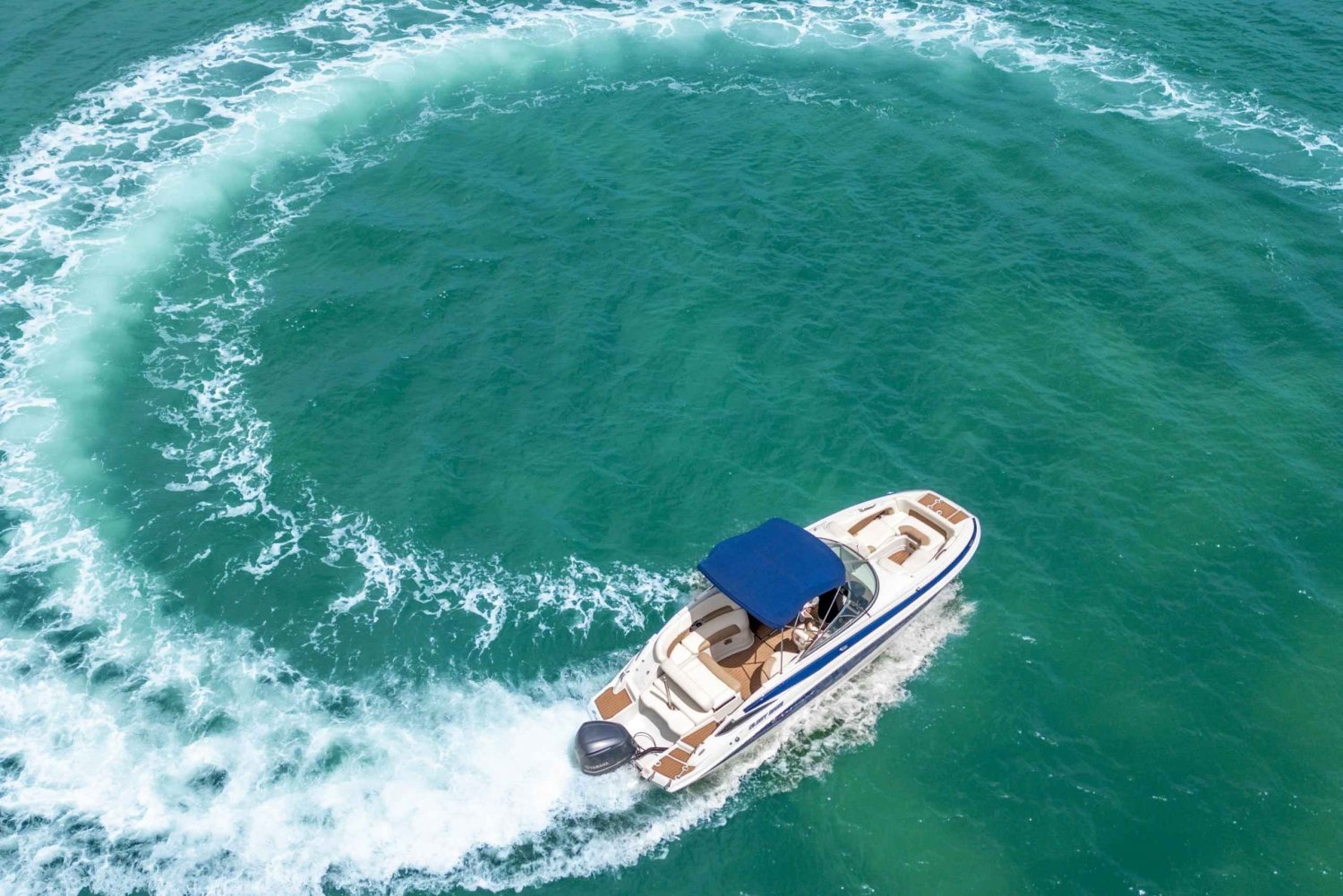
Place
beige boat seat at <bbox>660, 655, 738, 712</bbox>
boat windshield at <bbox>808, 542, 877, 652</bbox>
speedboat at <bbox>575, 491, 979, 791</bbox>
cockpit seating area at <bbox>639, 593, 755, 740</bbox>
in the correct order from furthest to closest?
boat windshield at <bbox>808, 542, 877, 652</bbox> → beige boat seat at <bbox>660, 655, 738, 712</bbox> → cockpit seating area at <bbox>639, 593, 755, 740</bbox> → speedboat at <bbox>575, 491, 979, 791</bbox>

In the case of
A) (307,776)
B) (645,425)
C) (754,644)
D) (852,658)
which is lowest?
(307,776)

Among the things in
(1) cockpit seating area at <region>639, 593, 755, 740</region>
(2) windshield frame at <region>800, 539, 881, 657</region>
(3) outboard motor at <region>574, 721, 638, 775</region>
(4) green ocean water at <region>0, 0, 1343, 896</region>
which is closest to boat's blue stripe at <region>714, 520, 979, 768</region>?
(2) windshield frame at <region>800, 539, 881, 657</region>

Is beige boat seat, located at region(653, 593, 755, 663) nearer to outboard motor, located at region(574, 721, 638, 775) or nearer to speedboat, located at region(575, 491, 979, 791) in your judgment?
speedboat, located at region(575, 491, 979, 791)

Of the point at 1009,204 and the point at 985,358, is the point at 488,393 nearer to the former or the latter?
the point at 985,358

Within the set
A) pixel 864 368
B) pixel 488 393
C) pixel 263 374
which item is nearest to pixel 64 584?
pixel 263 374

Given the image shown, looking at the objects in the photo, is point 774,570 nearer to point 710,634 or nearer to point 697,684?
point 710,634

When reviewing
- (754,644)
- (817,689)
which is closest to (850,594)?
(817,689)

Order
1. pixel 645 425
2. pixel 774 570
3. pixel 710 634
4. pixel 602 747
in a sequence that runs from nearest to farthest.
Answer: pixel 602 747, pixel 774 570, pixel 710 634, pixel 645 425
